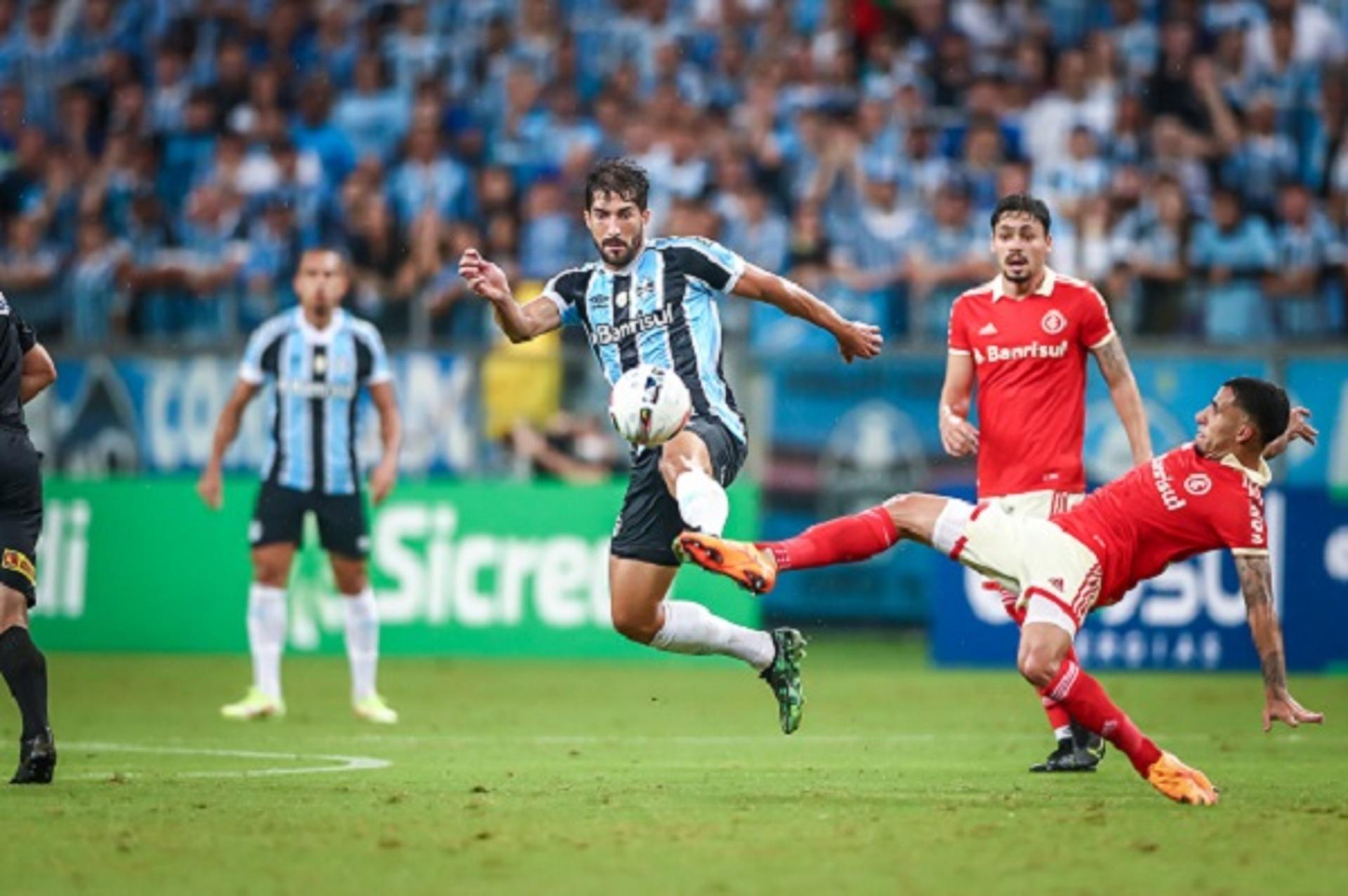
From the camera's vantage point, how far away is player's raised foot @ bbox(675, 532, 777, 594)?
29.1ft

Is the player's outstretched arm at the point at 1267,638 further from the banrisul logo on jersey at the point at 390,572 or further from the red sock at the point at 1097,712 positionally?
the banrisul logo on jersey at the point at 390,572

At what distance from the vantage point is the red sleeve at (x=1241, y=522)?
30.5 feet

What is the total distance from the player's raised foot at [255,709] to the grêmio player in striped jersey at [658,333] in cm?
400

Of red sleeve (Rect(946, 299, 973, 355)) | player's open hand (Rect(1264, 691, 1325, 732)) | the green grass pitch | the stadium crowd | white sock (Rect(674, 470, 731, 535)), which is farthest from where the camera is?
the stadium crowd

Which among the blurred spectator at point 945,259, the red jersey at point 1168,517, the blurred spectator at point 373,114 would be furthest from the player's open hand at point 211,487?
the blurred spectator at point 373,114

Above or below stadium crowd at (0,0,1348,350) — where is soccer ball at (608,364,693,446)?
below

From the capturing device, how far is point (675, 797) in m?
9.33

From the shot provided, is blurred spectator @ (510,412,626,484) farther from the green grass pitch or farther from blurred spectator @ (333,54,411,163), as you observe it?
blurred spectator @ (333,54,411,163)

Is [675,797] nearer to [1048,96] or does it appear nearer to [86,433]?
[86,433]

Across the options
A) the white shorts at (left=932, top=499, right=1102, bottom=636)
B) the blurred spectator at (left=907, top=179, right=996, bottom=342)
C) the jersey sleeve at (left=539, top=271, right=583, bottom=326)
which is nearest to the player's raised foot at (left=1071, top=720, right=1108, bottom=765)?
the white shorts at (left=932, top=499, right=1102, bottom=636)

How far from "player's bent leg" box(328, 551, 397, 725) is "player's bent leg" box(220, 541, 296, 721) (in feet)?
1.03

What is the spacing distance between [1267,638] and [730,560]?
80.1 inches

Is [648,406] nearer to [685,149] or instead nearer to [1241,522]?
[1241,522]

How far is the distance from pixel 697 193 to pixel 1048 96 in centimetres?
320
